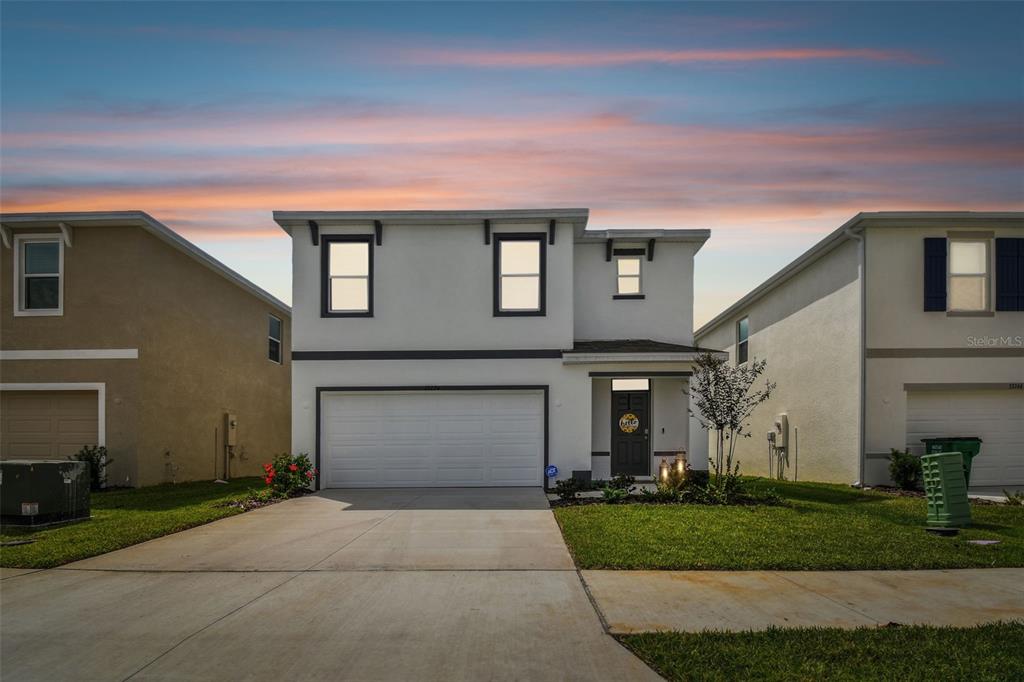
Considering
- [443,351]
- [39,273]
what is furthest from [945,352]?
[39,273]

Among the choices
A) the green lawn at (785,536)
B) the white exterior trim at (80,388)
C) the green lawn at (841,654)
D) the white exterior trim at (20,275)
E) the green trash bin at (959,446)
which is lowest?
the green lawn at (785,536)

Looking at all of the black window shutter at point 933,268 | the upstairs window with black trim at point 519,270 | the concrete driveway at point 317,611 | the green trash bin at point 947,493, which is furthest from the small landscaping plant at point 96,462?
the black window shutter at point 933,268

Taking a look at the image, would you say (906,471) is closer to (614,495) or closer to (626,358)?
(626,358)

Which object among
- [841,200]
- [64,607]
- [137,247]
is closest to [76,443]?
[137,247]

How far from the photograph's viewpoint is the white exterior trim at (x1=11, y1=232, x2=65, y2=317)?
17531 mm

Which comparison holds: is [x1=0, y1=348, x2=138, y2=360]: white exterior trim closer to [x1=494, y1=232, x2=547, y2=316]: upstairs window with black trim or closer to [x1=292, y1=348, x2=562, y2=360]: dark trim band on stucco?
[x1=292, y1=348, x2=562, y2=360]: dark trim band on stucco

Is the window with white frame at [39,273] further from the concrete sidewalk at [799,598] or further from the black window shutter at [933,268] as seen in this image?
the black window shutter at [933,268]

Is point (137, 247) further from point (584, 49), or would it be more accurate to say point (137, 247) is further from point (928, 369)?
point (928, 369)

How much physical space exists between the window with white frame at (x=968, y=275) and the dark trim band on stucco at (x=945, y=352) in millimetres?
927

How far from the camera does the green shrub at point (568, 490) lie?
1433cm

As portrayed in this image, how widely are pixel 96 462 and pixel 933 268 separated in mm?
18857

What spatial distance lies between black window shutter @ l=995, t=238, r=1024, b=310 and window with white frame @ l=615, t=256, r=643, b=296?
7702 mm

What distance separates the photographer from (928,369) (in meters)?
16.4

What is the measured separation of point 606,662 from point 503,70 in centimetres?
1132
